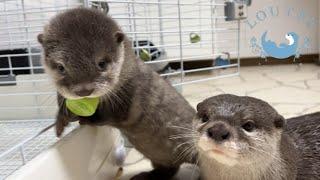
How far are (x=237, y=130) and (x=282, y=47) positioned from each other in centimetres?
257

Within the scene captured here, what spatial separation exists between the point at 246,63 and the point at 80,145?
262 cm

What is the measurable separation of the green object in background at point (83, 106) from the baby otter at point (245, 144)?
0.31m

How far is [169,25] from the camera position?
135 inches

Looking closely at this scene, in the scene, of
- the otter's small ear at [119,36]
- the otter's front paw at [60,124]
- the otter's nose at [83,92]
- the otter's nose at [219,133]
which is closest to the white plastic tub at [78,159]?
the otter's front paw at [60,124]

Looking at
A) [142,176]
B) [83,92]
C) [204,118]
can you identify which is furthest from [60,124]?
[204,118]

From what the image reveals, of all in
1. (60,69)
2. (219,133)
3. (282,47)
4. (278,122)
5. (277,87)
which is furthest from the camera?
(282,47)

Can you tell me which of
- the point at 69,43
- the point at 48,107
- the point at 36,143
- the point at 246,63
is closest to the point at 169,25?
the point at 246,63

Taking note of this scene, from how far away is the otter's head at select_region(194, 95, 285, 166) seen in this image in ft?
3.24

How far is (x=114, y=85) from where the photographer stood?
1.28m

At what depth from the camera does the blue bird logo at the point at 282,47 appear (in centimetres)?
340

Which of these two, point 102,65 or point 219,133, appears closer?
point 219,133

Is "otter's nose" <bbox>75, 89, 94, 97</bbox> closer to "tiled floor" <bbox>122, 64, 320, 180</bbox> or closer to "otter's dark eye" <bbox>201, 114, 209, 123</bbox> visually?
"otter's dark eye" <bbox>201, 114, 209, 123</bbox>

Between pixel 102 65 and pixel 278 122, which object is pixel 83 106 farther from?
pixel 278 122

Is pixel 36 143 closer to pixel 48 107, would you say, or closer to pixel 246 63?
pixel 48 107
